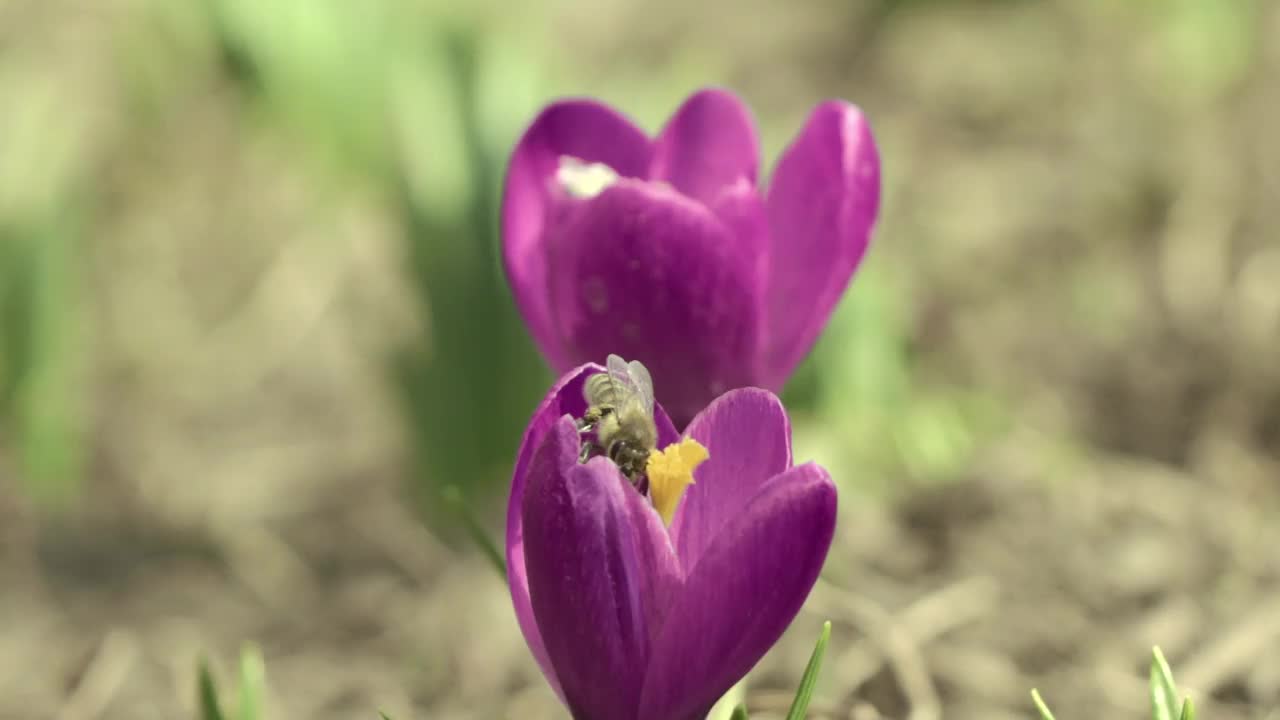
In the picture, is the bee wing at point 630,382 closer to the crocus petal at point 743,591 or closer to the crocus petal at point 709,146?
the crocus petal at point 743,591

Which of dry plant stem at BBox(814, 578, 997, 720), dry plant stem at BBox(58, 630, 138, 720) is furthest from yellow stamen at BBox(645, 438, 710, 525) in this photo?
dry plant stem at BBox(58, 630, 138, 720)

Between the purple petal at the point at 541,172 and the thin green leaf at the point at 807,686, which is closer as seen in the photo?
the thin green leaf at the point at 807,686

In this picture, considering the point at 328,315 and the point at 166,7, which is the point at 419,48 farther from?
the point at 166,7

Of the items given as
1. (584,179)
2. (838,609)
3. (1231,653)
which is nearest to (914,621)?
(838,609)

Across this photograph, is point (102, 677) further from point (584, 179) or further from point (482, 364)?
point (584, 179)

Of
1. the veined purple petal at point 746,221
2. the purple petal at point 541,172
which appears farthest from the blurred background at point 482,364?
the veined purple petal at point 746,221

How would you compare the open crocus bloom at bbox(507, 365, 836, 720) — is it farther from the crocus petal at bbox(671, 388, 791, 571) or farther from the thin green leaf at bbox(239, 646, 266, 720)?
the thin green leaf at bbox(239, 646, 266, 720)
